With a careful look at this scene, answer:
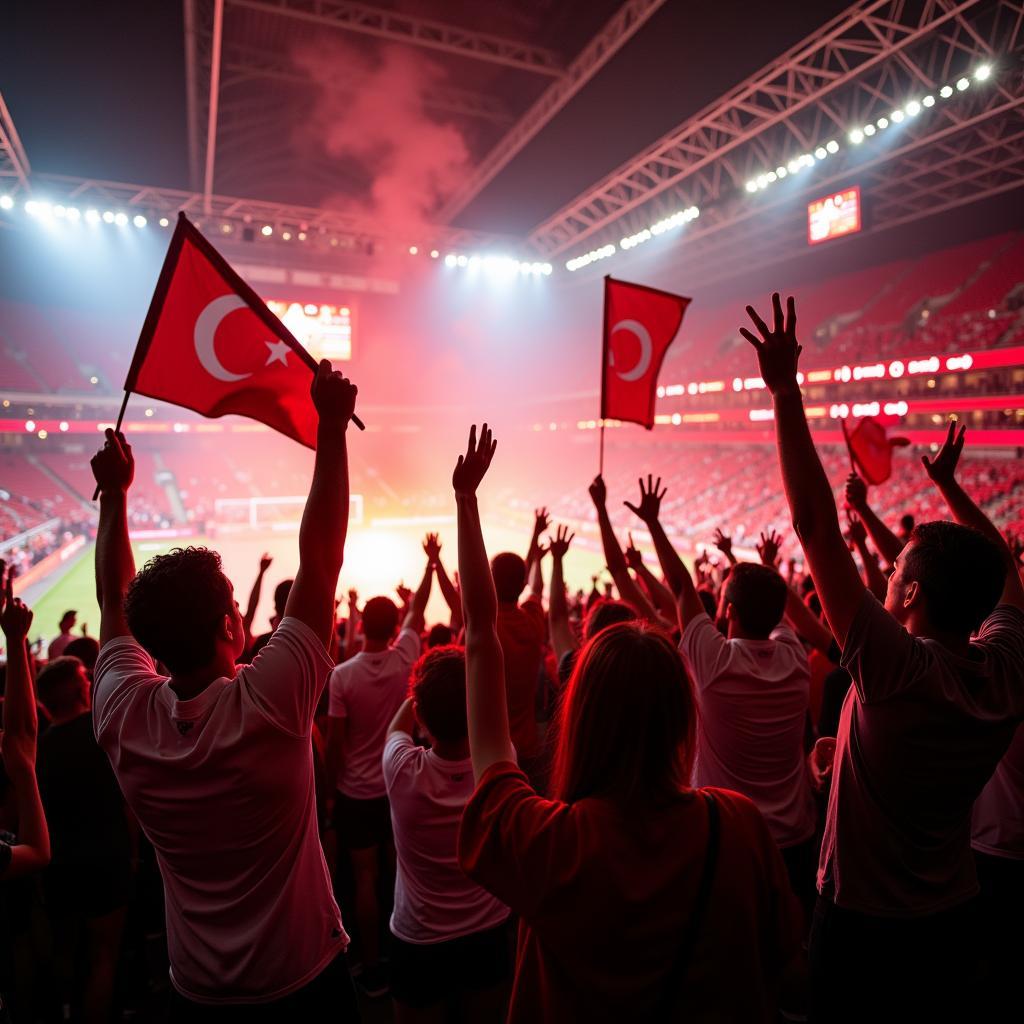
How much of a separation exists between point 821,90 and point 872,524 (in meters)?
12.5

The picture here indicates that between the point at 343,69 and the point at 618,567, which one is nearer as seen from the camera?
the point at 618,567

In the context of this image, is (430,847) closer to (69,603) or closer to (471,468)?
(471,468)

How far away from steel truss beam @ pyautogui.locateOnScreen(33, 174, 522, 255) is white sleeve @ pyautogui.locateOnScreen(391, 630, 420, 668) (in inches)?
741

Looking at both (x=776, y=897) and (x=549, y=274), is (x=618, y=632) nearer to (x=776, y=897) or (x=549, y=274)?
(x=776, y=897)

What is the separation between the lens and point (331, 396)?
1711mm

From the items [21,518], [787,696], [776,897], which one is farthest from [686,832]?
[21,518]

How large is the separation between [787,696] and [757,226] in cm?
2173

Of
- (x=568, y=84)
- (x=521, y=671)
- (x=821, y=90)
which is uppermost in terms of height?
(x=568, y=84)

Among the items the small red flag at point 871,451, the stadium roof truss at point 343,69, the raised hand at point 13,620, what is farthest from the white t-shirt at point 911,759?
the stadium roof truss at point 343,69

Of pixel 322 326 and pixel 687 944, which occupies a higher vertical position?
pixel 322 326

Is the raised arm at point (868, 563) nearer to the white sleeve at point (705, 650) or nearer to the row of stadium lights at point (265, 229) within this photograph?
the white sleeve at point (705, 650)

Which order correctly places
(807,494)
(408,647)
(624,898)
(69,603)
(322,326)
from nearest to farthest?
(624,898) < (807,494) < (408,647) < (69,603) < (322,326)

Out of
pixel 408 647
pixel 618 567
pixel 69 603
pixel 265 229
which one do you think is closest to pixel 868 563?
pixel 618 567

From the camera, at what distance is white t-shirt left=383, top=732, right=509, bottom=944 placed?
6.74ft
